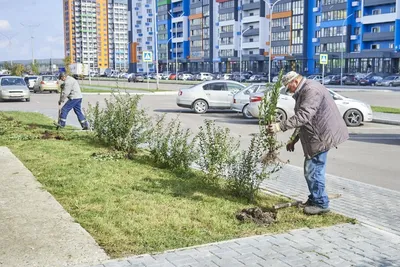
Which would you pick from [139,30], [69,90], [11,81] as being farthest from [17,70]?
[139,30]

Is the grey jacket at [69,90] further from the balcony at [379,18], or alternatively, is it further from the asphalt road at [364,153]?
the balcony at [379,18]

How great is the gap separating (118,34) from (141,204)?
529 ft

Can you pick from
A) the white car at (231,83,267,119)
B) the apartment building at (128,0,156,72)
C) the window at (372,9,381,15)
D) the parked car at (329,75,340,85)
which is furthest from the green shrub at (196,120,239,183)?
the apartment building at (128,0,156,72)

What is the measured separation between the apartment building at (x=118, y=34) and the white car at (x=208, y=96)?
137016 millimetres

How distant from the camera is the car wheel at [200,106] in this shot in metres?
22.5

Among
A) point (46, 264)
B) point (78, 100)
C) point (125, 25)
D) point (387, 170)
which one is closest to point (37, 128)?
point (78, 100)

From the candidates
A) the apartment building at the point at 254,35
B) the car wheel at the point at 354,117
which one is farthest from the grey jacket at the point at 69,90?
the apartment building at the point at 254,35

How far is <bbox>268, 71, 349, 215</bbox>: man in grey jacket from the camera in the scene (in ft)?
18.8

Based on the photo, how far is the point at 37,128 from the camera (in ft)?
48.7

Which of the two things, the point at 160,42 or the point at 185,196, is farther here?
the point at 160,42

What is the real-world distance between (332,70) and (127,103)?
78.0 m

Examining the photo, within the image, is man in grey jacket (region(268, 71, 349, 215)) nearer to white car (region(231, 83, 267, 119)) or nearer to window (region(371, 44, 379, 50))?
white car (region(231, 83, 267, 119))

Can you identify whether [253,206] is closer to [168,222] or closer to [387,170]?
[168,222]

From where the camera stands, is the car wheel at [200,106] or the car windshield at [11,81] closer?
the car wheel at [200,106]
